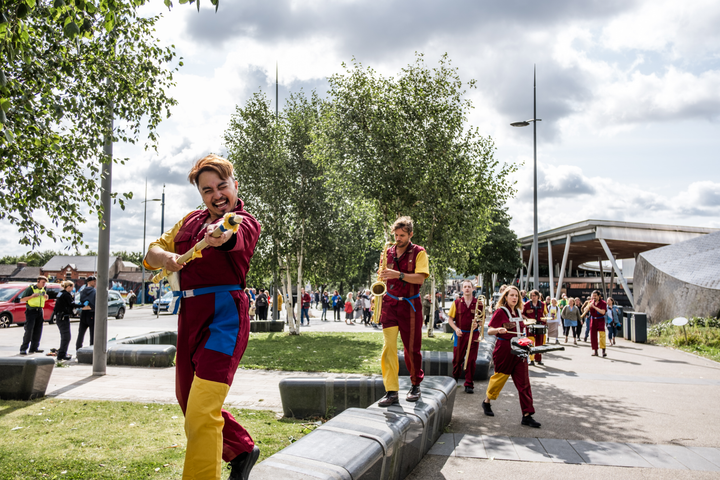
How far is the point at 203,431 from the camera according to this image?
2502 millimetres

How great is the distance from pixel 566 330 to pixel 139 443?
1875 centimetres

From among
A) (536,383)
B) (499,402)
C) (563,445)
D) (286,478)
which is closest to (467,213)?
(536,383)

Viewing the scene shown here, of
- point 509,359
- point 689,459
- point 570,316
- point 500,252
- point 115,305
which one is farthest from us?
point 500,252

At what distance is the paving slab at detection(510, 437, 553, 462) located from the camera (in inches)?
Answer: 191

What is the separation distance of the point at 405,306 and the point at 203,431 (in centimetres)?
303

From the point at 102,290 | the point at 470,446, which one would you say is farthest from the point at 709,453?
the point at 102,290

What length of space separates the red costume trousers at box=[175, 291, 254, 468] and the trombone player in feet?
8.16

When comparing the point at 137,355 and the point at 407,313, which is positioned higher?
the point at 407,313

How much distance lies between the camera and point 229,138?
2003 centimetres

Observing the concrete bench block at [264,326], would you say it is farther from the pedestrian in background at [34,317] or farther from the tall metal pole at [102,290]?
the tall metal pole at [102,290]

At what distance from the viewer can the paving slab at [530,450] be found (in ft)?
15.9

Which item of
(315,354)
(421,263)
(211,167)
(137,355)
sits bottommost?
(315,354)

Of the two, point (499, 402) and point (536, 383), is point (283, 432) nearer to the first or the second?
point (499, 402)

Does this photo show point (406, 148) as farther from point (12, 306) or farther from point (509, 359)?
point (12, 306)
